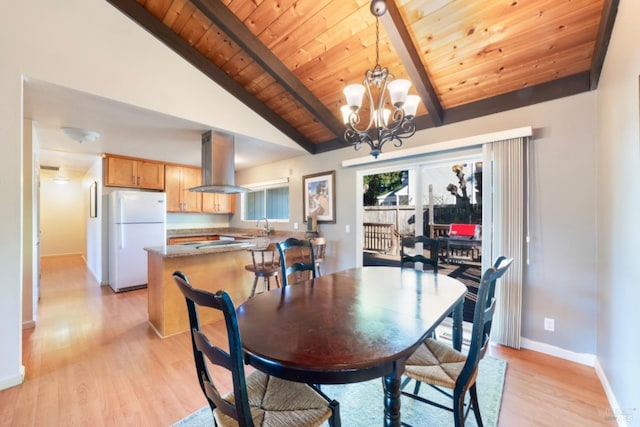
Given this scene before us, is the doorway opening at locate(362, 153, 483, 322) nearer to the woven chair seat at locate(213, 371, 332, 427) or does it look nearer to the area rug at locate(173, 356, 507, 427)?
the area rug at locate(173, 356, 507, 427)

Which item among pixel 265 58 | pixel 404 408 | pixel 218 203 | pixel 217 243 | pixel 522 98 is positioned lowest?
pixel 404 408

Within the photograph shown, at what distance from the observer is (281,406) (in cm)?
111

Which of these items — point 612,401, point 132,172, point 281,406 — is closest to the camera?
point 281,406

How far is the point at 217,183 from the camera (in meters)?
3.44

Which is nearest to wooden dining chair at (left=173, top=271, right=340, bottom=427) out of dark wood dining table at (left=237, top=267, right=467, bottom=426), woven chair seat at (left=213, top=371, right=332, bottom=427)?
woven chair seat at (left=213, top=371, right=332, bottom=427)

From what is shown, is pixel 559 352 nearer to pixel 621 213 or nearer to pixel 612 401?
pixel 612 401

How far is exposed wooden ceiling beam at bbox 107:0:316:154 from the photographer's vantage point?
260 centimetres

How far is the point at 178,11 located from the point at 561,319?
4542mm

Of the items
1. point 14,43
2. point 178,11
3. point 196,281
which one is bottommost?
point 196,281

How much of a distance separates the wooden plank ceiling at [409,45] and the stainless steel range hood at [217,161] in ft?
2.11

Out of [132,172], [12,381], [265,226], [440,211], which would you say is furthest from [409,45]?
[132,172]

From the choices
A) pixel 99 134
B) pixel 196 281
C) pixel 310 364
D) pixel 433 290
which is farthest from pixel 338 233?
pixel 99 134

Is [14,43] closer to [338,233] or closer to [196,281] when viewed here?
[196,281]

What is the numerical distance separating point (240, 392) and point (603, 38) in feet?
10.1
